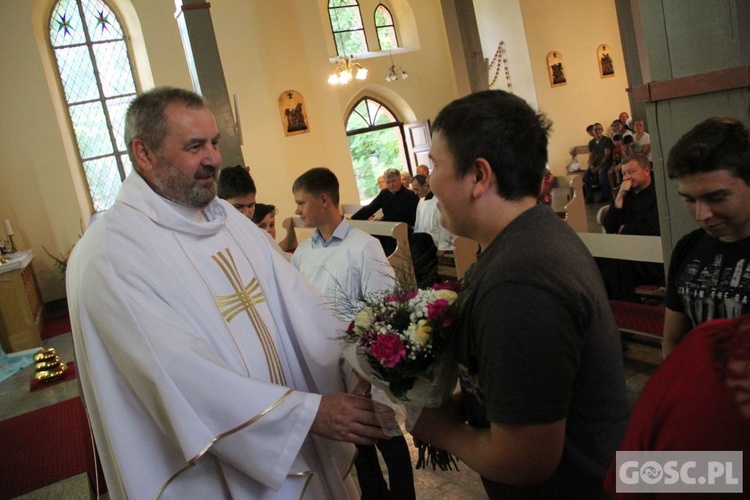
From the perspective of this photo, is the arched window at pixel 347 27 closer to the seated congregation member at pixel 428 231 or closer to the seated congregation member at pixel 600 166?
the seated congregation member at pixel 600 166

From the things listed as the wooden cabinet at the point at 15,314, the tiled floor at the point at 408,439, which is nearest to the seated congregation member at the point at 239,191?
the tiled floor at the point at 408,439

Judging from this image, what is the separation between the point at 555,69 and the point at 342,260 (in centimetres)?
1493

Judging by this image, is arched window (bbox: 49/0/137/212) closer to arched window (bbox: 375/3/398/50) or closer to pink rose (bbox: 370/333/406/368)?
arched window (bbox: 375/3/398/50)

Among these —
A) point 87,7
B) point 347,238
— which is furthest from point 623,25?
point 347,238

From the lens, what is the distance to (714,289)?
1.85 m

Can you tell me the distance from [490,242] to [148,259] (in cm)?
108

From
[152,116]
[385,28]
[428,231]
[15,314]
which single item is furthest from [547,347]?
[385,28]

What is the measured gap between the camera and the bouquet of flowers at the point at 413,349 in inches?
49.2

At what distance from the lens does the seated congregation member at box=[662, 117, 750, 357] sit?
1.77m

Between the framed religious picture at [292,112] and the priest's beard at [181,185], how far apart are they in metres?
10.7

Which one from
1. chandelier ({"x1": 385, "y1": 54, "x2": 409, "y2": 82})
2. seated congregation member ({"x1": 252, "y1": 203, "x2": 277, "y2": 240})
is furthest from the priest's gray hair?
chandelier ({"x1": 385, "y1": 54, "x2": 409, "y2": 82})

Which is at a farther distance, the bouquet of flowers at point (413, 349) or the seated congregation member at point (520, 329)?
the bouquet of flowers at point (413, 349)

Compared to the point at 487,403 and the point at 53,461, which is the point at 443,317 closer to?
the point at 487,403

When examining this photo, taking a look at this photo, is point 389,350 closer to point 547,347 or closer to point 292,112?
point 547,347
